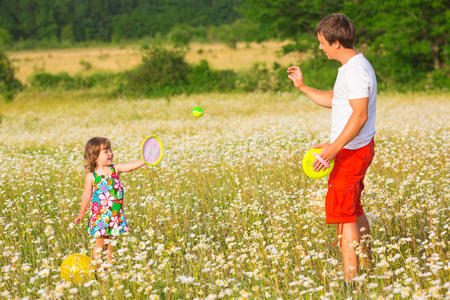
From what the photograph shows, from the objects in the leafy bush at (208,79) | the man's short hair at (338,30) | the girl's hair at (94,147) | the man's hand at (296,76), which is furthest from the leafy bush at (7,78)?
the man's short hair at (338,30)

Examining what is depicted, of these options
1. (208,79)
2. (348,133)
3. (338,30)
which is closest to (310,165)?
(348,133)

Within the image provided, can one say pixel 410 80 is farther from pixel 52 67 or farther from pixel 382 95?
Answer: pixel 52 67

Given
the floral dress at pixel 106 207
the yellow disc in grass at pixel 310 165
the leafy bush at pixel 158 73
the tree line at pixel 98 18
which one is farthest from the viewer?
the tree line at pixel 98 18

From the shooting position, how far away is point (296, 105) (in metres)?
20.4

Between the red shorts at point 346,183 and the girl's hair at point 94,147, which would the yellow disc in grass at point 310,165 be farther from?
the girl's hair at point 94,147

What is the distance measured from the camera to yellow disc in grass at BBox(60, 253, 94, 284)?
153 inches

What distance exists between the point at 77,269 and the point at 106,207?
817 mm

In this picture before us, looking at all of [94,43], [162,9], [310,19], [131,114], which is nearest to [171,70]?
[310,19]

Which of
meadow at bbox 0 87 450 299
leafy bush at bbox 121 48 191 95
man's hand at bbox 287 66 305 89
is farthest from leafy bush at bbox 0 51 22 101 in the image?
man's hand at bbox 287 66 305 89

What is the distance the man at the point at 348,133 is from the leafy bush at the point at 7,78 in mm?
32666

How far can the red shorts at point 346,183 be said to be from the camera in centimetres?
395

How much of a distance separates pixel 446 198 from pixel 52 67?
4292cm

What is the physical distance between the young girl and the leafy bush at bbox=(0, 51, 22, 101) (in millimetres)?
31122

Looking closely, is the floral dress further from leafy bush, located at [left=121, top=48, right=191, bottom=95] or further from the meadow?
leafy bush, located at [left=121, top=48, right=191, bottom=95]
